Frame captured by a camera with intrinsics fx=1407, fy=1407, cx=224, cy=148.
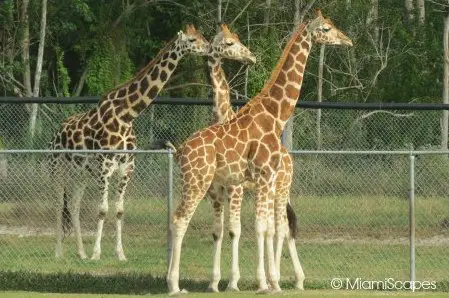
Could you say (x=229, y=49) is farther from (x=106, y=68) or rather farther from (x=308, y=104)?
(x=106, y=68)

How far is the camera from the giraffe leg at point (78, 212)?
17562 millimetres

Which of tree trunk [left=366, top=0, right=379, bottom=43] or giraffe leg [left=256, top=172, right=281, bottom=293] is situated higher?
tree trunk [left=366, top=0, right=379, bottom=43]

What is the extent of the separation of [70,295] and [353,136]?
8.15m

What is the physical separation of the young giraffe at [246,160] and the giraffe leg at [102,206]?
8.82ft

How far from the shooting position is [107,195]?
1767cm

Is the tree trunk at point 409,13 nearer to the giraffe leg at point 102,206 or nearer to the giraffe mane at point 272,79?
the giraffe leg at point 102,206

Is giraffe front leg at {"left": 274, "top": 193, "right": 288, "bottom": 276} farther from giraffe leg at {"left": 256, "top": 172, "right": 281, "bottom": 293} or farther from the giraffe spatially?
the giraffe

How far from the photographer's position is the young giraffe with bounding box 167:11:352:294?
14547 millimetres

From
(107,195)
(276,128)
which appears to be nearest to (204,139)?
(276,128)

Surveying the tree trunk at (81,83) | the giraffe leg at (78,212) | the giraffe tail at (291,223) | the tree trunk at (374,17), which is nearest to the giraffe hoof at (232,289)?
the giraffe tail at (291,223)

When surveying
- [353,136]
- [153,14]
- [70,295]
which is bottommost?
[70,295]

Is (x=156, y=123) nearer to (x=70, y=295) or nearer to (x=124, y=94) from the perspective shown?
(x=124, y=94)

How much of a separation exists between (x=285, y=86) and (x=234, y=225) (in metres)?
1.63

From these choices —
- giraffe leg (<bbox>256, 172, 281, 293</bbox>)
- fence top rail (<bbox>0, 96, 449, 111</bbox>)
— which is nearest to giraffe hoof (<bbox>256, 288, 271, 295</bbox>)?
giraffe leg (<bbox>256, 172, 281, 293</bbox>)
